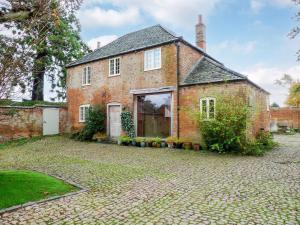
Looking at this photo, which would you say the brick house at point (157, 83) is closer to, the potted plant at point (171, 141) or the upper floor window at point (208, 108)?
the upper floor window at point (208, 108)

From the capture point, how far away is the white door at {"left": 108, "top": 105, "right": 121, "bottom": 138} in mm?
19016

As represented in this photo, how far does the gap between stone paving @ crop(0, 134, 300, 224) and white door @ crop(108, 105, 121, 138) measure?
27.2 feet

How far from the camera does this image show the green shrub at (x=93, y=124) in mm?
19156

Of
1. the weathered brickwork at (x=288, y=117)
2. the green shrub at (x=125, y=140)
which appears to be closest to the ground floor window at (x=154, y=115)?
the green shrub at (x=125, y=140)

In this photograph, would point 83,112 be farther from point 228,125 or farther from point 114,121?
point 228,125

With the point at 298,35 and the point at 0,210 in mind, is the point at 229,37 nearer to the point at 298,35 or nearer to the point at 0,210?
the point at 298,35

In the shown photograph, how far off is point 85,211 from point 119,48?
16827 millimetres

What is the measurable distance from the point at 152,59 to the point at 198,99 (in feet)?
15.6

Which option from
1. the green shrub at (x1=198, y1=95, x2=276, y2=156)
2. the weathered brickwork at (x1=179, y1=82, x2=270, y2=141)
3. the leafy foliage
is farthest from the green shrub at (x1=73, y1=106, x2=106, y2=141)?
the green shrub at (x1=198, y1=95, x2=276, y2=156)

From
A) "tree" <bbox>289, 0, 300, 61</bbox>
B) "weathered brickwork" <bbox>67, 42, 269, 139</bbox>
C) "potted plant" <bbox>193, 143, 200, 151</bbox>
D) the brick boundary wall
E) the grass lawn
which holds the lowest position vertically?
Result: the grass lawn

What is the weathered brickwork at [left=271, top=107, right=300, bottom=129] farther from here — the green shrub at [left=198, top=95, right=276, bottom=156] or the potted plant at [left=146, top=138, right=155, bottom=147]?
the potted plant at [left=146, top=138, right=155, bottom=147]

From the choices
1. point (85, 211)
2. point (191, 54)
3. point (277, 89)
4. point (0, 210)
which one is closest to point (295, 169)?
point (85, 211)

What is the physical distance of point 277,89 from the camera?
46562mm

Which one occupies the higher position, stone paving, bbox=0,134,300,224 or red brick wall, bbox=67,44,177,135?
red brick wall, bbox=67,44,177,135
